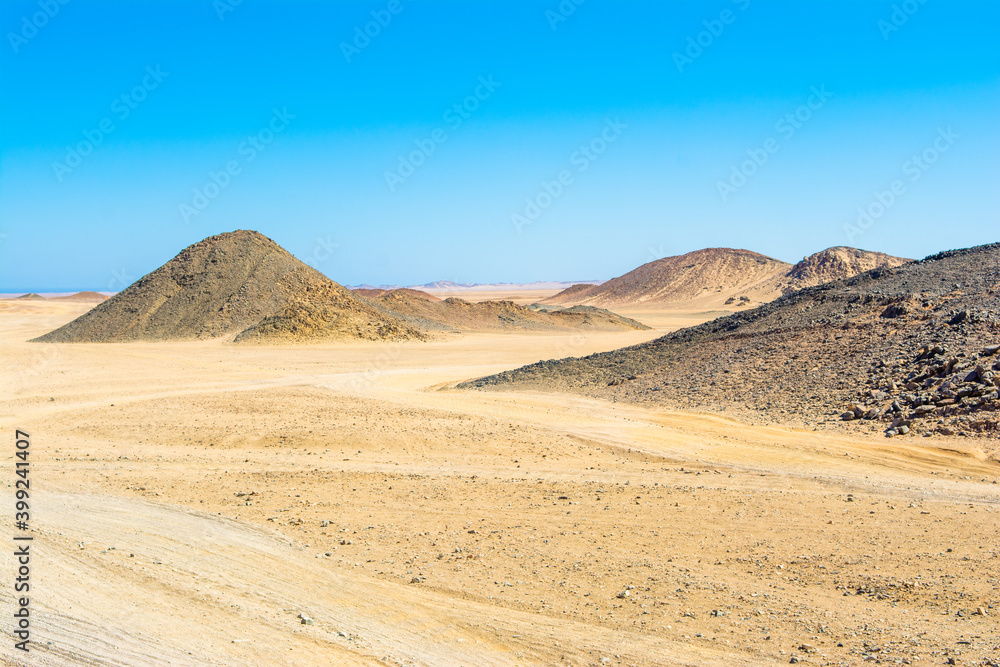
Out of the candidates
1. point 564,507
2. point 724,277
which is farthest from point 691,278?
point 564,507

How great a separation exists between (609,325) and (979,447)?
54624mm

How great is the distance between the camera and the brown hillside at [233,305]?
148 feet

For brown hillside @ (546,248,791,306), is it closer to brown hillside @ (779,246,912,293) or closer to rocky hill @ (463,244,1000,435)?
brown hillside @ (779,246,912,293)

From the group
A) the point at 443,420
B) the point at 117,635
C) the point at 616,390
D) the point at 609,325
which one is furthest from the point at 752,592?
the point at 609,325

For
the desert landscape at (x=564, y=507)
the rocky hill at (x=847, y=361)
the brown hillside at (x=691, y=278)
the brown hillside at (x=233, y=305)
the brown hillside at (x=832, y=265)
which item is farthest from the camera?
the brown hillside at (x=691, y=278)

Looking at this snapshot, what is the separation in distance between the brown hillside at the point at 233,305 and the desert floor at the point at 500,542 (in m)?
29.0

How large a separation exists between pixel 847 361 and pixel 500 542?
12423 mm

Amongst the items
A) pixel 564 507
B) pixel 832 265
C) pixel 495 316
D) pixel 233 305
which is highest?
pixel 832 265

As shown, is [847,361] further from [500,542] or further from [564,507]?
[500,542]

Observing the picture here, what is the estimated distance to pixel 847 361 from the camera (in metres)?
17.3

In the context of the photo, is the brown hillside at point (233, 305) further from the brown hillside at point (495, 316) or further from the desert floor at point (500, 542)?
the desert floor at point (500, 542)

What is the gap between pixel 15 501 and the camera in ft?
32.8

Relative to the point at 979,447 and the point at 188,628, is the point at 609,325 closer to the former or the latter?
the point at 979,447

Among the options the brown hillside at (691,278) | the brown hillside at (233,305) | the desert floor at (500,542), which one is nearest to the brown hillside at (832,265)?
the brown hillside at (691,278)
